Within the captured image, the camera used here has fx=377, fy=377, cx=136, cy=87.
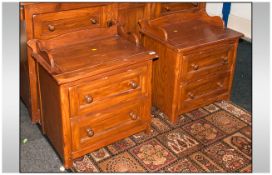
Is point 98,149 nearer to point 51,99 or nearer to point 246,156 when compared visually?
point 51,99

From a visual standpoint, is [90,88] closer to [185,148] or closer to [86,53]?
[86,53]

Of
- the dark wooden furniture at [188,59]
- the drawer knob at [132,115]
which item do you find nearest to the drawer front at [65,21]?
the dark wooden furniture at [188,59]

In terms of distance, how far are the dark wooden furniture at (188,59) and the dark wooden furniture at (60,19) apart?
97 millimetres

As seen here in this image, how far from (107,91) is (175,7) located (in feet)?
3.24

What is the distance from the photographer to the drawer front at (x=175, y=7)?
267cm

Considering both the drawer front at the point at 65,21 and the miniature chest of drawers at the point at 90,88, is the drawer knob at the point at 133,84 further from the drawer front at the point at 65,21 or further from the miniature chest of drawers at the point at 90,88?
the drawer front at the point at 65,21

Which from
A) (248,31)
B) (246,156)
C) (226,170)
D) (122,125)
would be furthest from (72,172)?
(248,31)

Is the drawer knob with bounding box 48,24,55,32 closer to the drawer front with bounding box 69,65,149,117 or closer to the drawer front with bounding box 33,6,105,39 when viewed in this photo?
the drawer front with bounding box 33,6,105,39

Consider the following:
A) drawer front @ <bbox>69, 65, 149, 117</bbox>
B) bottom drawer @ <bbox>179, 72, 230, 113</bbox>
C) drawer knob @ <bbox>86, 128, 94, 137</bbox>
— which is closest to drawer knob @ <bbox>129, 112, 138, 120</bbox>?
drawer front @ <bbox>69, 65, 149, 117</bbox>

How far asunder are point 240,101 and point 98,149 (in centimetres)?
121

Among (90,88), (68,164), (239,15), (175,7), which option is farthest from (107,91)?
(239,15)

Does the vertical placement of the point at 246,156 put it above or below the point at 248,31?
below

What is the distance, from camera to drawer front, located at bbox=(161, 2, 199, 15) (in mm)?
2672

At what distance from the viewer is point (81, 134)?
2111 mm
